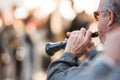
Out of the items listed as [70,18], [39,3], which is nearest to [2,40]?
[39,3]

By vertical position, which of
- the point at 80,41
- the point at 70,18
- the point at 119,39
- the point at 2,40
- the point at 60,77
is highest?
the point at 2,40

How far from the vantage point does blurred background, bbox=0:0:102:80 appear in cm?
935

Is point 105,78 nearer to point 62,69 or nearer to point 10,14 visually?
point 62,69

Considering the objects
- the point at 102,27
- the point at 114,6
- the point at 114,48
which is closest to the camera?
the point at 114,48

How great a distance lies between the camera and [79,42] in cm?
295

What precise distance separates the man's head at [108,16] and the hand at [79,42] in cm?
14

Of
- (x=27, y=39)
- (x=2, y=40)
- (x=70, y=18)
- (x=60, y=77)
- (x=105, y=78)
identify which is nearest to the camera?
(x=105, y=78)

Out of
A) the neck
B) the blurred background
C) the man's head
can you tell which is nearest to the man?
the man's head

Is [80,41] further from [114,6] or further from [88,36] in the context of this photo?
[114,6]

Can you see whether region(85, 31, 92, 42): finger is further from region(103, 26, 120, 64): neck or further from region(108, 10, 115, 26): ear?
region(103, 26, 120, 64): neck

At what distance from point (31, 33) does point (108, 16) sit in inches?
285

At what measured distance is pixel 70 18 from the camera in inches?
356

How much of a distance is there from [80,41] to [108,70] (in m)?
1.44

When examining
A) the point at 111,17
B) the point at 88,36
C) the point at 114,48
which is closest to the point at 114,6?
the point at 111,17
